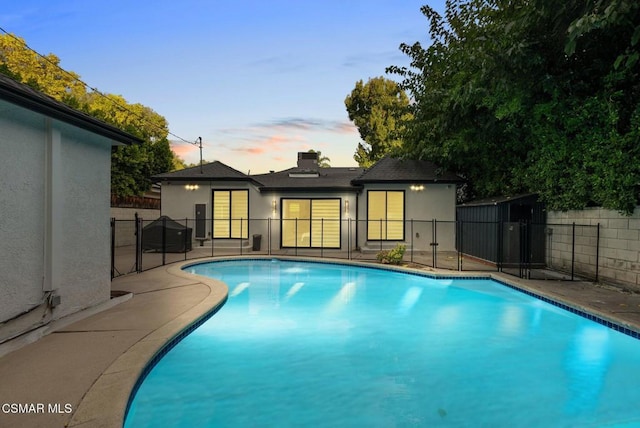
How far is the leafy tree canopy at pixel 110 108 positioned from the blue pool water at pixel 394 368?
10451 mm

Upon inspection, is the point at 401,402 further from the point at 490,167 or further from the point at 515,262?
the point at 490,167

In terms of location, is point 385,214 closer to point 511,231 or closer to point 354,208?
point 354,208

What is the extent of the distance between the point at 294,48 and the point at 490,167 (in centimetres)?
1081

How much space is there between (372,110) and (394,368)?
28564 millimetres

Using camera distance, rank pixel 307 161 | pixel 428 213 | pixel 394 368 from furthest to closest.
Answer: pixel 307 161 → pixel 428 213 → pixel 394 368

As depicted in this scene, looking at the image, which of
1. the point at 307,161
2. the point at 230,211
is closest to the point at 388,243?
the point at 230,211

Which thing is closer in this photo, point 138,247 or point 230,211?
point 138,247

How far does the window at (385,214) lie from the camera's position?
16.9 metres

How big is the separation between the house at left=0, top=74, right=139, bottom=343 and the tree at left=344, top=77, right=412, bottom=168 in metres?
25.8

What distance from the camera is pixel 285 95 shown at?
24.5m

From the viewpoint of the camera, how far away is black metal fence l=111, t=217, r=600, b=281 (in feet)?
36.2

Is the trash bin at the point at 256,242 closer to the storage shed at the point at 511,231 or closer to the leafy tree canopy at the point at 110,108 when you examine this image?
the leafy tree canopy at the point at 110,108

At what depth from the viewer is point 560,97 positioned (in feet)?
32.8

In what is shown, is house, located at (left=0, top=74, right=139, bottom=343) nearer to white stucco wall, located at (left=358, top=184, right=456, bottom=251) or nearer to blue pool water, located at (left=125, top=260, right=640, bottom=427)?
blue pool water, located at (left=125, top=260, right=640, bottom=427)
